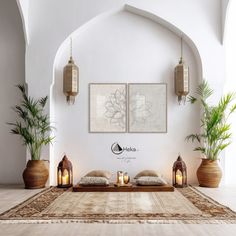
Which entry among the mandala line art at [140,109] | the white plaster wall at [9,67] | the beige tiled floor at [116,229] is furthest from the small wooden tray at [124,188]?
the beige tiled floor at [116,229]

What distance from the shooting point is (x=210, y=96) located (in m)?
6.96

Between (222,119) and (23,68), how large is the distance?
387 cm

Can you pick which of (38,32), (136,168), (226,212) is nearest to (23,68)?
(38,32)

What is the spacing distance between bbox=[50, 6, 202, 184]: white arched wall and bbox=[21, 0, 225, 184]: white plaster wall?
0.53 feet

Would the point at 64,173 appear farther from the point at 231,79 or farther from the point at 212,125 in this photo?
the point at 231,79

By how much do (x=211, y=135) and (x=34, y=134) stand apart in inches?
123

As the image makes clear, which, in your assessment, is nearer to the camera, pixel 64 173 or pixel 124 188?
pixel 124 188

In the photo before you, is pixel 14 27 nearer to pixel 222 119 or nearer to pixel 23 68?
pixel 23 68

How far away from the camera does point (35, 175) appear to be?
6.51 m

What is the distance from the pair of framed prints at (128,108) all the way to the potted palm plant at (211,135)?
0.65 meters

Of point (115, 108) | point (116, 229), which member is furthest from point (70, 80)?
point (116, 229)

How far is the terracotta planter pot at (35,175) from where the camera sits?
651 cm

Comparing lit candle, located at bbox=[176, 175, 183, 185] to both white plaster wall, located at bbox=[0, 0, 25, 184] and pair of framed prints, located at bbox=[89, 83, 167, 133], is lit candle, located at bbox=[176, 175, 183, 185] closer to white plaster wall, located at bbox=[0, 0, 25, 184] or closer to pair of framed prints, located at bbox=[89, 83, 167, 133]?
pair of framed prints, located at bbox=[89, 83, 167, 133]

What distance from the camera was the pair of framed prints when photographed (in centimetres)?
718
